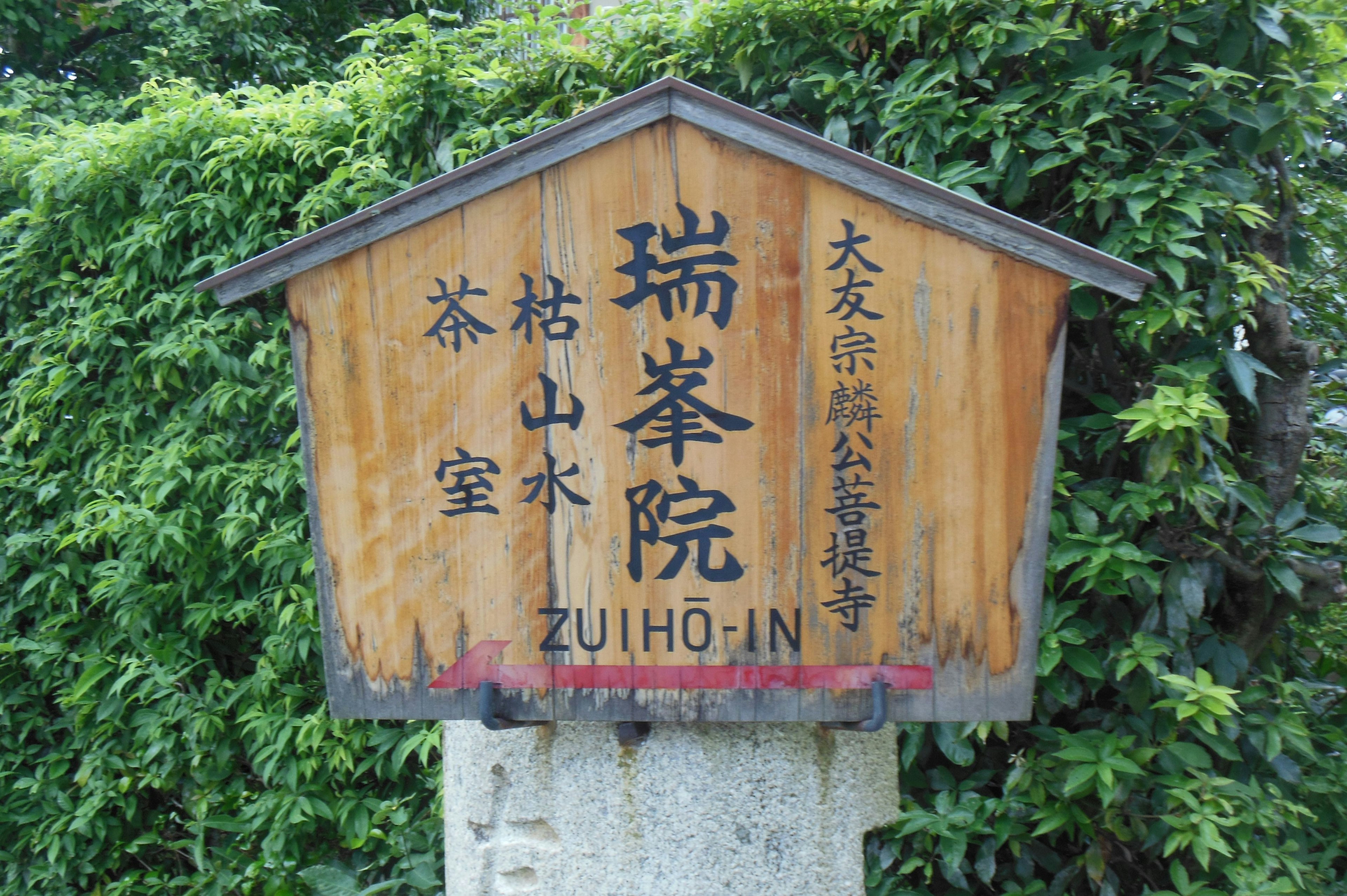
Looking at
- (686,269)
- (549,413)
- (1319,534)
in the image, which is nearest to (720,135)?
(686,269)

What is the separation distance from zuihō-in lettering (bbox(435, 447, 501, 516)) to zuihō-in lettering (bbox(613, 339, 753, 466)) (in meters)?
0.34

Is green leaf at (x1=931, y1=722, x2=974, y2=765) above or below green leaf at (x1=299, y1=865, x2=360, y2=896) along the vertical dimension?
above

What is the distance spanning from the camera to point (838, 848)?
2.31 m

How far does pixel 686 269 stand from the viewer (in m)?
1.97

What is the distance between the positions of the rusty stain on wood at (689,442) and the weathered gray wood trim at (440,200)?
26 mm

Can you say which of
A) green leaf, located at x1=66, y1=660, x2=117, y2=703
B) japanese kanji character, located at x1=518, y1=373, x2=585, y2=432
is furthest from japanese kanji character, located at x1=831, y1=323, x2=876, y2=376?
green leaf, located at x1=66, y1=660, x2=117, y2=703

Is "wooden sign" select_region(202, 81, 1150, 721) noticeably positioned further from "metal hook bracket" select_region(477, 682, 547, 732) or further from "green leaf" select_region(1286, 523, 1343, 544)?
"green leaf" select_region(1286, 523, 1343, 544)

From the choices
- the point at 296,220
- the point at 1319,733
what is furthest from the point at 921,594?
the point at 296,220

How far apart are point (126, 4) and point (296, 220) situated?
357 cm

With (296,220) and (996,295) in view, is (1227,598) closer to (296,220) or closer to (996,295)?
(996,295)

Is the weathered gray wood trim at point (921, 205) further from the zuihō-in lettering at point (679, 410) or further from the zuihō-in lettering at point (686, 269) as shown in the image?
the zuihō-in lettering at point (679, 410)

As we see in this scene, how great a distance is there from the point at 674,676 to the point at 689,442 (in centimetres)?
49

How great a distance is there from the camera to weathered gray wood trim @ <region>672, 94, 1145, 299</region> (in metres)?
1.85

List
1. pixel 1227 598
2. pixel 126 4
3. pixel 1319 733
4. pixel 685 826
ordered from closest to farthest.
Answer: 1. pixel 685 826
2. pixel 1227 598
3. pixel 1319 733
4. pixel 126 4
